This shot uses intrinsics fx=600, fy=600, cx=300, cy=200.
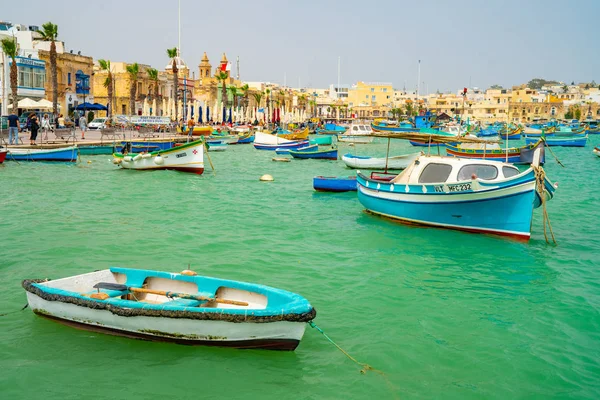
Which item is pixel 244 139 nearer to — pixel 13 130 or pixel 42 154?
pixel 13 130

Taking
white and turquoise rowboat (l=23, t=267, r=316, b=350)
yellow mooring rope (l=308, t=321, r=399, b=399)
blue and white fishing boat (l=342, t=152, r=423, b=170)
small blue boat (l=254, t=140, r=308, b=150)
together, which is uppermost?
small blue boat (l=254, t=140, r=308, b=150)

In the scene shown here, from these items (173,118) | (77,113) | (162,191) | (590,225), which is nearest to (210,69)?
(173,118)

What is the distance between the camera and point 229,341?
8.14 m

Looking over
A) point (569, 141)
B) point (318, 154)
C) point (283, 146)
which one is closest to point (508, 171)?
point (318, 154)

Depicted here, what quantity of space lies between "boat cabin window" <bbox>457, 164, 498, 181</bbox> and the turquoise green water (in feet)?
5.29

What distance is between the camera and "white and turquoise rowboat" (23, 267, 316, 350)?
7.86 metres

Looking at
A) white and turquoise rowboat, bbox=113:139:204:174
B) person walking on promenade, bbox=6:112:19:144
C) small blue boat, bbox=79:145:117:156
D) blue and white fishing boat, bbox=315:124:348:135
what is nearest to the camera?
white and turquoise rowboat, bbox=113:139:204:174

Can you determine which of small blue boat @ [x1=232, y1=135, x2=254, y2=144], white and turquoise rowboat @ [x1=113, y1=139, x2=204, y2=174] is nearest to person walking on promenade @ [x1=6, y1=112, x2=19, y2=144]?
white and turquoise rowboat @ [x1=113, y1=139, x2=204, y2=174]

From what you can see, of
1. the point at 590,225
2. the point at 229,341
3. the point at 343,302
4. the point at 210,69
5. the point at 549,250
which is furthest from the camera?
the point at 210,69

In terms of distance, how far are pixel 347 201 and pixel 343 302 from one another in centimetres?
1274

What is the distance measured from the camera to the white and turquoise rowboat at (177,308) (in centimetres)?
786

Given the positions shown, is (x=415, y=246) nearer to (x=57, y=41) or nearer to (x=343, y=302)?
(x=343, y=302)

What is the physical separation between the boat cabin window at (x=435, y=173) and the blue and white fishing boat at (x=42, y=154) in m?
24.3

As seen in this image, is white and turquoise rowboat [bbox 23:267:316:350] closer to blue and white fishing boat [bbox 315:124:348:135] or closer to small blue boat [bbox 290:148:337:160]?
small blue boat [bbox 290:148:337:160]
